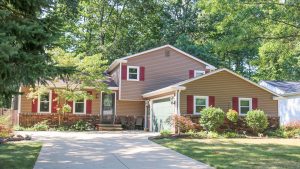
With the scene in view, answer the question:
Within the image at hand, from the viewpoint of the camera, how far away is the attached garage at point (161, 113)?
21.6 metres

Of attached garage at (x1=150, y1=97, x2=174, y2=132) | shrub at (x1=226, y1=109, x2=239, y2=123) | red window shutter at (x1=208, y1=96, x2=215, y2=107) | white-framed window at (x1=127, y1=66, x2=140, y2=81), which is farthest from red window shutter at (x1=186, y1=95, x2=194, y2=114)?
white-framed window at (x1=127, y1=66, x2=140, y2=81)

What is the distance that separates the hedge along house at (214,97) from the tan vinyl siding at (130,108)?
3.32 meters

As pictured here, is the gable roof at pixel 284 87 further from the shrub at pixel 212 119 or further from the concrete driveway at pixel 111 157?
the concrete driveway at pixel 111 157

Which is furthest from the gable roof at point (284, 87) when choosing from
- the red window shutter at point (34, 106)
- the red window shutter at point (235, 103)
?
the red window shutter at point (34, 106)

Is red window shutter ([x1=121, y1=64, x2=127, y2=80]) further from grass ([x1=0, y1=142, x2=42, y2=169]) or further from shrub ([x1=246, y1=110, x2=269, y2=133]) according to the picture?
grass ([x1=0, y1=142, x2=42, y2=169])

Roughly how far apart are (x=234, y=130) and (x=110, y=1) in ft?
77.6

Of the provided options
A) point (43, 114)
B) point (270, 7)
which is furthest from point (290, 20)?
point (43, 114)

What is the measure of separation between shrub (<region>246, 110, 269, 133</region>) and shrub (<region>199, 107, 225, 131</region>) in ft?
5.66

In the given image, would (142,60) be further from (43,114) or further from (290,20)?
(290,20)

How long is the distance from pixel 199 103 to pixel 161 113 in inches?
110

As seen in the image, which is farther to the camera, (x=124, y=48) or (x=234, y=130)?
(x=124, y=48)

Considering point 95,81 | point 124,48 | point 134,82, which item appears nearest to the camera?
point 95,81

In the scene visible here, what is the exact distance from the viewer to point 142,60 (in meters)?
26.3

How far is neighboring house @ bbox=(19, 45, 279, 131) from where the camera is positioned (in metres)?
21.6
